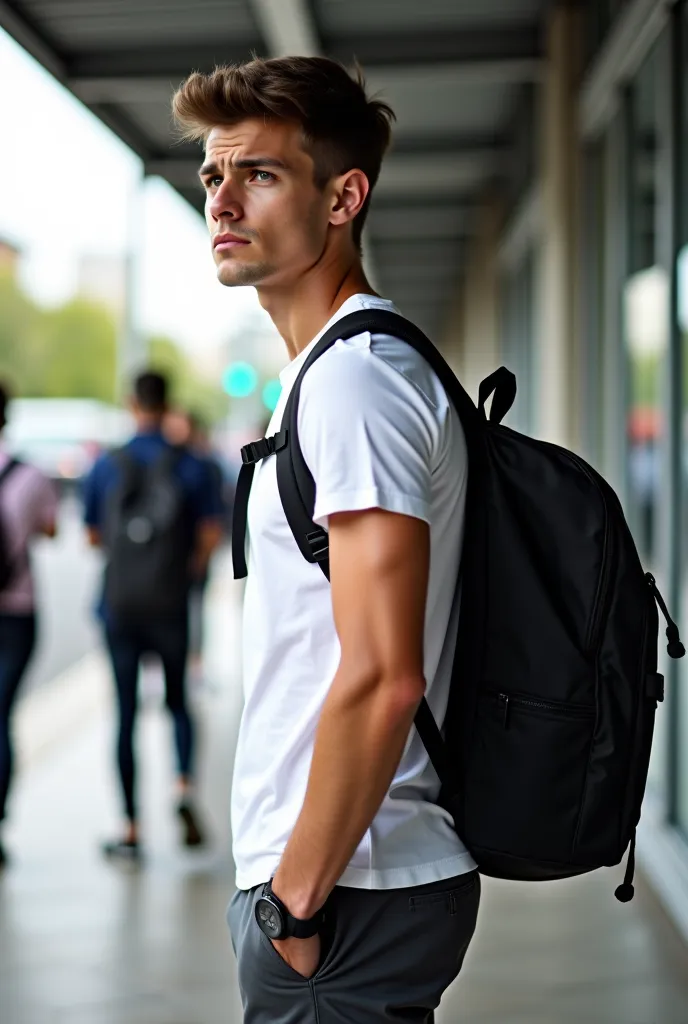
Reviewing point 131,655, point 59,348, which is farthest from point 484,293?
point 59,348

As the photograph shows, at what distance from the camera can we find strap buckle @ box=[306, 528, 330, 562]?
5.06 ft

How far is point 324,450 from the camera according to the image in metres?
1.47

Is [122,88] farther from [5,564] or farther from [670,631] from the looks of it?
[670,631]

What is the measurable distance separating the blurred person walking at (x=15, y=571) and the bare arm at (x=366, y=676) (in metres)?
4.20

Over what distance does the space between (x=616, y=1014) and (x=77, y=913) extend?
7.01 feet

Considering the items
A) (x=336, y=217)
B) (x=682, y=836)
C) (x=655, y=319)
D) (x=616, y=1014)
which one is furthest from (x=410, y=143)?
(x=336, y=217)

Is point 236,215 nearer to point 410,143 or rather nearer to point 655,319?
point 655,319

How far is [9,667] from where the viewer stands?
18.2 ft

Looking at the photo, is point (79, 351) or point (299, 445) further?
point (79, 351)

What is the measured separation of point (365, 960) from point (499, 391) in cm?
77

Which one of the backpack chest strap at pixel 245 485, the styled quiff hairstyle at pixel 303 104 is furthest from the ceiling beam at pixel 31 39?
the backpack chest strap at pixel 245 485

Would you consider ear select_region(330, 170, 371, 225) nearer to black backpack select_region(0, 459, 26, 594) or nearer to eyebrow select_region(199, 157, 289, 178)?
eyebrow select_region(199, 157, 289, 178)

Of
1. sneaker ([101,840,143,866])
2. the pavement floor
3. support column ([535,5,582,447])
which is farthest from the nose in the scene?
support column ([535,5,582,447])

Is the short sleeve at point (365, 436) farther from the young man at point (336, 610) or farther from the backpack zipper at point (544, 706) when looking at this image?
the backpack zipper at point (544, 706)
